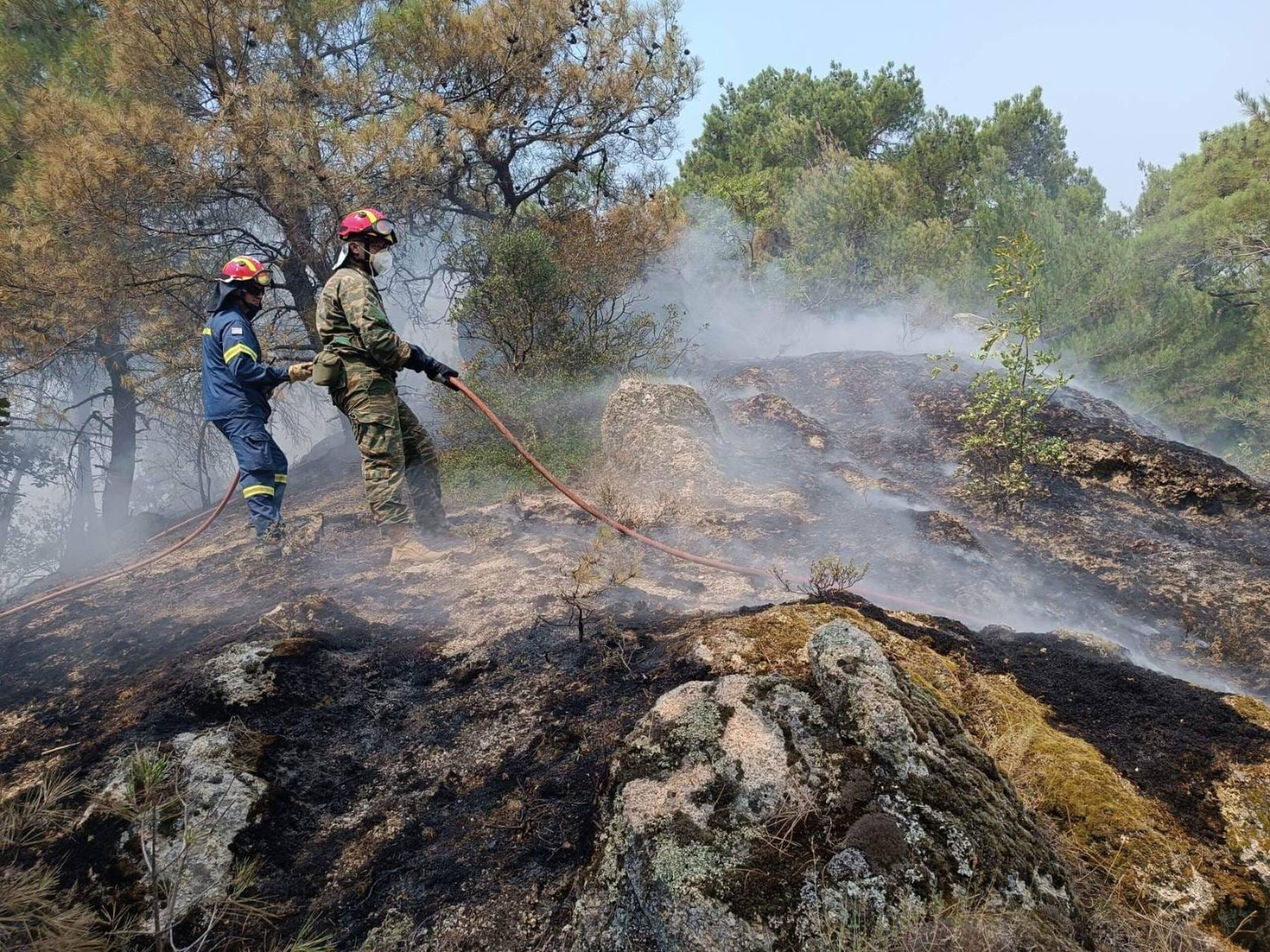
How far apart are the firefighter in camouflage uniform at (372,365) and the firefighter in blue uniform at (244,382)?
1.41 ft

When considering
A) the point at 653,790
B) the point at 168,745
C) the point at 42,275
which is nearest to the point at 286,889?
the point at 168,745

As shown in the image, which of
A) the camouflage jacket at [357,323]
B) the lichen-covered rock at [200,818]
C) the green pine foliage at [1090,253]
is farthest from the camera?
the green pine foliage at [1090,253]

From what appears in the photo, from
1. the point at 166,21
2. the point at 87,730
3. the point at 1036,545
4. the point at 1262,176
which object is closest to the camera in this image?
the point at 87,730

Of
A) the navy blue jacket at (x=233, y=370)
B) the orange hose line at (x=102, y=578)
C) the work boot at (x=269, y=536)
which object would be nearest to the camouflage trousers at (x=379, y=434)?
the navy blue jacket at (x=233, y=370)

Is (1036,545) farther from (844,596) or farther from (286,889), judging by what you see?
(286,889)

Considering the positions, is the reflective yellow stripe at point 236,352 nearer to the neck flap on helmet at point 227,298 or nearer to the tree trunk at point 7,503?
the neck flap on helmet at point 227,298

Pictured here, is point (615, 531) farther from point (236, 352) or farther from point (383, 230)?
point (236, 352)

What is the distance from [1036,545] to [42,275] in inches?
389

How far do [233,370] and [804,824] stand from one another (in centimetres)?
478

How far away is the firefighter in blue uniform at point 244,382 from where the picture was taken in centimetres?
476

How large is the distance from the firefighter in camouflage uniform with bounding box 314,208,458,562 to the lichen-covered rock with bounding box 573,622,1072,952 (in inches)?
122

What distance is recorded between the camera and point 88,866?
5.76ft

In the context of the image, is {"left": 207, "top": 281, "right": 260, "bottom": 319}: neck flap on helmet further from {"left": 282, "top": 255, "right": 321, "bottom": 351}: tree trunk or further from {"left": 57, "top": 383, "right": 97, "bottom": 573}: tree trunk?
{"left": 57, "top": 383, "right": 97, "bottom": 573}: tree trunk

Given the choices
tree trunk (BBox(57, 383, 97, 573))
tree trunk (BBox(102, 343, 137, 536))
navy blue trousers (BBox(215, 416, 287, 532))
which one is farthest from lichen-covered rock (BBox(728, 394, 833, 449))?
tree trunk (BBox(57, 383, 97, 573))
